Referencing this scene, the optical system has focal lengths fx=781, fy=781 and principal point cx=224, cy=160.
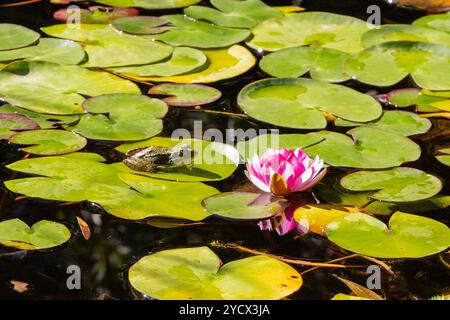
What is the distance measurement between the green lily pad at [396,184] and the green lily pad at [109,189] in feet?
1.74

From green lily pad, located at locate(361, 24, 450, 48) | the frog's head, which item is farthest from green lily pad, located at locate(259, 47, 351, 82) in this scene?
the frog's head

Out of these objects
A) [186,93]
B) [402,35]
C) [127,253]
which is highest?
[402,35]

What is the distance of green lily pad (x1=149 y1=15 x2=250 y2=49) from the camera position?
4.06m

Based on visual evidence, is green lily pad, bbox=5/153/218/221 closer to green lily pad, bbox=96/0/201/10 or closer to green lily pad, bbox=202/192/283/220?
green lily pad, bbox=202/192/283/220

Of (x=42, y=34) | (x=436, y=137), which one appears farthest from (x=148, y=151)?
(x=42, y=34)

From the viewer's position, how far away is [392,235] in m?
2.55

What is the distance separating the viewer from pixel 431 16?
4.50 m

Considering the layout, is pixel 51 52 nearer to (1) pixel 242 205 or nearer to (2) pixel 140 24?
(2) pixel 140 24

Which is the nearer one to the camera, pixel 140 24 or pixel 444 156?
pixel 444 156

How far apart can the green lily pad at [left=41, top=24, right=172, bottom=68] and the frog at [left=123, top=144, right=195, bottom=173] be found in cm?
96

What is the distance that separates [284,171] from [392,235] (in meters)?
0.44

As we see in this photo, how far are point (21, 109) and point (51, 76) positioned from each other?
326 millimetres

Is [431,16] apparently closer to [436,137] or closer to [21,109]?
[436,137]

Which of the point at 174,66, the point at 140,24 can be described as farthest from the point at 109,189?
the point at 140,24
